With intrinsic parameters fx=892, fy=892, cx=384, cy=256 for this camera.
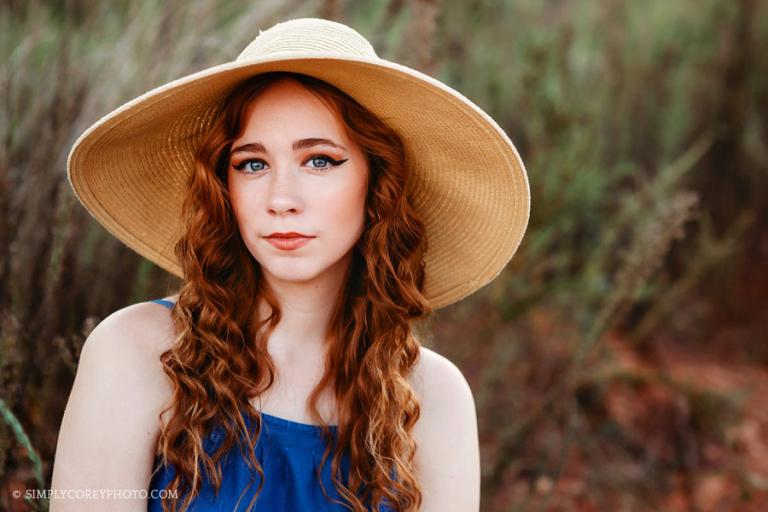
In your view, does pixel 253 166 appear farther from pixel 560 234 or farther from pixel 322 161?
pixel 560 234

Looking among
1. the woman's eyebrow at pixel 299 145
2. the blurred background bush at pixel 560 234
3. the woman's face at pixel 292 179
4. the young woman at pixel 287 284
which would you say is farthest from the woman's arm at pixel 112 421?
the woman's eyebrow at pixel 299 145

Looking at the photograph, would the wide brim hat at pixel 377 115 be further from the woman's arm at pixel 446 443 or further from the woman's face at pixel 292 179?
the woman's arm at pixel 446 443

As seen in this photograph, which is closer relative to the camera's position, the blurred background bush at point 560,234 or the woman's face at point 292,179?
the woman's face at point 292,179

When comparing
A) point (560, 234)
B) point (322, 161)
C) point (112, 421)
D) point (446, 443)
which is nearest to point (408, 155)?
point (322, 161)

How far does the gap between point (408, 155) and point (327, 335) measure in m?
0.47

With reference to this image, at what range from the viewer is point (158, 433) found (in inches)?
74.4

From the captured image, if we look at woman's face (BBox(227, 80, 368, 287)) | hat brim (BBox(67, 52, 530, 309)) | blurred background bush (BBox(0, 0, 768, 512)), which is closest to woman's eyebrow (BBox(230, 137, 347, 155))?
woman's face (BBox(227, 80, 368, 287))

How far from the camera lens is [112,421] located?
1821 millimetres

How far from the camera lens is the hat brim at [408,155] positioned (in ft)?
5.99

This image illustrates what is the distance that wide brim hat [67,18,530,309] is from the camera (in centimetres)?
183

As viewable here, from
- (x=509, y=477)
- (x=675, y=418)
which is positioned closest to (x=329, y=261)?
(x=509, y=477)

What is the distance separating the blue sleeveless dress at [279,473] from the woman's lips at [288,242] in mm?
387

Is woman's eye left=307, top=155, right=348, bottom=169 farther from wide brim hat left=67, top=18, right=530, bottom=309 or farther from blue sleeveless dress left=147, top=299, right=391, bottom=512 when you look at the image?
blue sleeveless dress left=147, top=299, right=391, bottom=512

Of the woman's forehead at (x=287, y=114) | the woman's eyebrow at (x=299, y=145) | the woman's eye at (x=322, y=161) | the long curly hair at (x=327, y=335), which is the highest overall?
the woman's forehead at (x=287, y=114)
